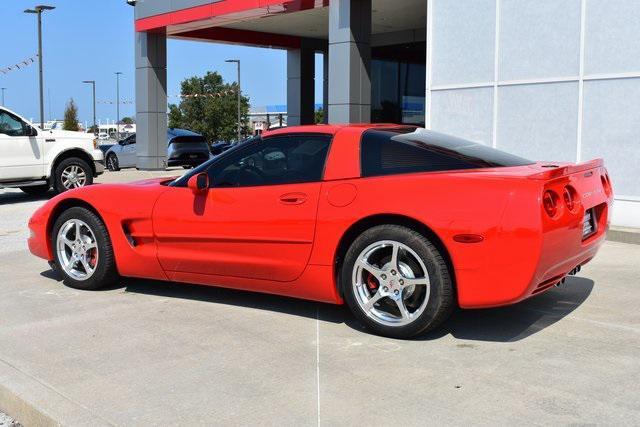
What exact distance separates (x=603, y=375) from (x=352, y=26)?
448 inches

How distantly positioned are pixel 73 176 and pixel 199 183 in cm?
889

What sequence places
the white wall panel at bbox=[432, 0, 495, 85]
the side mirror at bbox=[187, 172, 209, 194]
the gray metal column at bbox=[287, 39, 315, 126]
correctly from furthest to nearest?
the gray metal column at bbox=[287, 39, 315, 126], the white wall panel at bbox=[432, 0, 495, 85], the side mirror at bbox=[187, 172, 209, 194]

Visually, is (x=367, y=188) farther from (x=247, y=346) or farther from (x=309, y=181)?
(x=247, y=346)

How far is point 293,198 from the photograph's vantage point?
4742 mm

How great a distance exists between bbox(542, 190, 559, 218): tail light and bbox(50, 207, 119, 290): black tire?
3378 millimetres

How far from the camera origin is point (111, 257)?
18.6 ft

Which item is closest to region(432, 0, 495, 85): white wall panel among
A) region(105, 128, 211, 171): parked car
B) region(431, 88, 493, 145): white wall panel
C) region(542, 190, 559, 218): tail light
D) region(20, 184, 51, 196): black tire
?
region(431, 88, 493, 145): white wall panel

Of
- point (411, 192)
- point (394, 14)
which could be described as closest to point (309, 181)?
point (411, 192)

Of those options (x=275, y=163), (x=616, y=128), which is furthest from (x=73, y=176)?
(x=616, y=128)

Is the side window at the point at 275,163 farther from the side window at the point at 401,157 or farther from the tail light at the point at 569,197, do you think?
the tail light at the point at 569,197

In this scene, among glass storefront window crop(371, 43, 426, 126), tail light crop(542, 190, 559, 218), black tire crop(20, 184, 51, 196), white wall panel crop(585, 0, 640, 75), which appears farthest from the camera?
glass storefront window crop(371, 43, 426, 126)

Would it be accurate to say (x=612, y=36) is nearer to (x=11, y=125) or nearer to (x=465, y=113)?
(x=465, y=113)

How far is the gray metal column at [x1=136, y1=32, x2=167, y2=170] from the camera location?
68.3ft

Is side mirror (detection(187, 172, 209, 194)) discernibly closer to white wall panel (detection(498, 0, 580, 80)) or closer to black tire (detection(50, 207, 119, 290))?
black tire (detection(50, 207, 119, 290))
